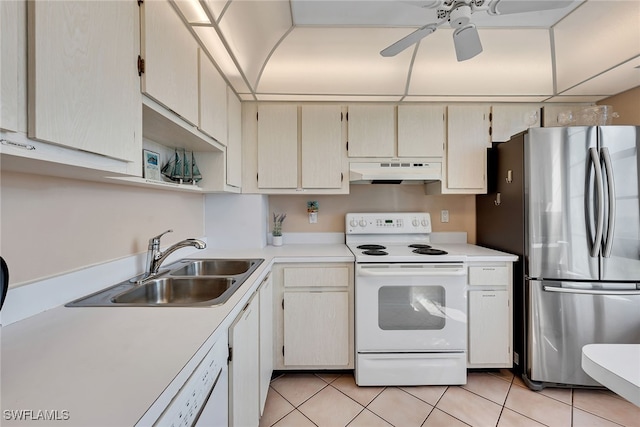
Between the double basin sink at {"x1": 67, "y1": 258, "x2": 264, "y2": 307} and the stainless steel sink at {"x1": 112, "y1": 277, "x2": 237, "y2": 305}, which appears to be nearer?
the double basin sink at {"x1": 67, "y1": 258, "x2": 264, "y2": 307}

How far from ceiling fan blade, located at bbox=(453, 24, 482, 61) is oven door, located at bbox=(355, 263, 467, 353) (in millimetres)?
1358

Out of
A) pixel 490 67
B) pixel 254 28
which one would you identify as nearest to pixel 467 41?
pixel 490 67

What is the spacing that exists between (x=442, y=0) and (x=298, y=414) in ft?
7.96

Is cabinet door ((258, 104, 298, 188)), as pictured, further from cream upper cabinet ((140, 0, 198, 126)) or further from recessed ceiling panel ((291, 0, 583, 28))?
cream upper cabinet ((140, 0, 198, 126))

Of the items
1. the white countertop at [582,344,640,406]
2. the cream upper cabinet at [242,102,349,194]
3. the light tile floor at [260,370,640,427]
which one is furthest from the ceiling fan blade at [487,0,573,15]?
the light tile floor at [260,370,640,427]

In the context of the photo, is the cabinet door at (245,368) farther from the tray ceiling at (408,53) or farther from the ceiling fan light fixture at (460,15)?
the ceiling fan light fixture at (460,15)

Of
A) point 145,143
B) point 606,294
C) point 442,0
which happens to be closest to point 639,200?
point 606,294

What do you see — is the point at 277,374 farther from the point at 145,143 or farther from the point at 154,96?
the point at 154,96

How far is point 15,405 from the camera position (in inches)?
19.4

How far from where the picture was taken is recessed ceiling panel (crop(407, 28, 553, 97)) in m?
1.85

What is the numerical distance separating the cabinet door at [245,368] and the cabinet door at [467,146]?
1946 millimetres

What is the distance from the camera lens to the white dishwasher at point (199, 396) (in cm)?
54

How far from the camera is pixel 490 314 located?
1.96 m

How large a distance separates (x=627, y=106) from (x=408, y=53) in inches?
74.2
